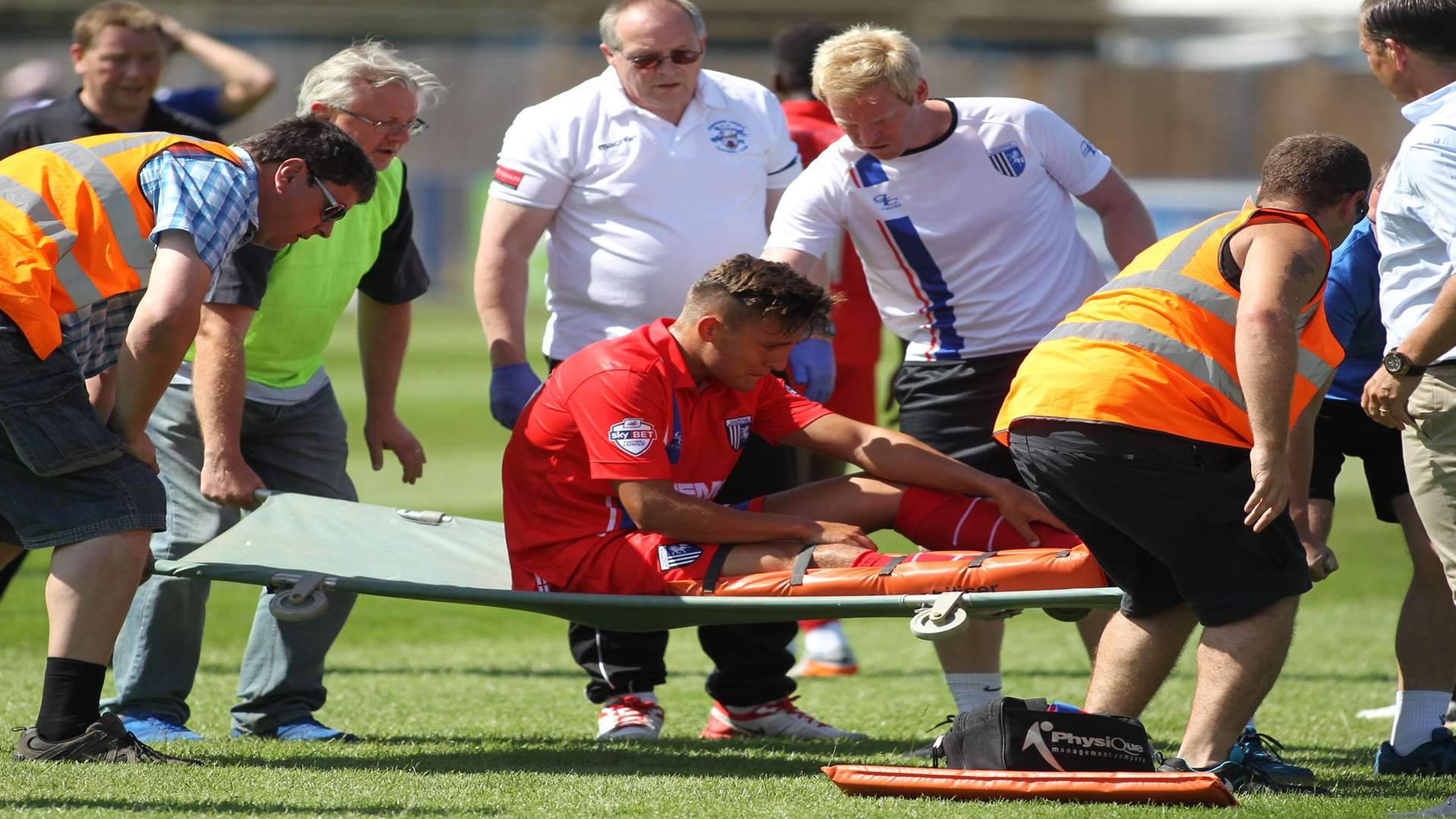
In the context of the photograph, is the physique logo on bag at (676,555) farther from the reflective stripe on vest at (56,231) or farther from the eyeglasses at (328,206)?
the reflective stripe on vest at (56,231)

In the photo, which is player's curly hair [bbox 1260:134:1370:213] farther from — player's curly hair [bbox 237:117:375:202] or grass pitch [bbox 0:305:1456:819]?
player's curly hair [bbox 237:117:375:202]

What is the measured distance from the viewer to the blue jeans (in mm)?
5168

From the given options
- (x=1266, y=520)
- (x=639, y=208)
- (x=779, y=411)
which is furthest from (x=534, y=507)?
(x=1266, y=520)

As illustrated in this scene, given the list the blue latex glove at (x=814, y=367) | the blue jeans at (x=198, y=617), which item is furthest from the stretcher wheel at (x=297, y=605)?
the blue latex glove at (x=814, y=367)

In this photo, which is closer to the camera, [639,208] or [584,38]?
[639,208]

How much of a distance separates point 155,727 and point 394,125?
6.19 feet

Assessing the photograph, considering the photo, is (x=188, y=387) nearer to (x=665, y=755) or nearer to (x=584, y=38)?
(x=665, y=755)

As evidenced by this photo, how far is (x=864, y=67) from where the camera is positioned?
15.6 ft

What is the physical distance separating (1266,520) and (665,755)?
6.24ft

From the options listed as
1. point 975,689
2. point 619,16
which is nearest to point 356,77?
point 619,16

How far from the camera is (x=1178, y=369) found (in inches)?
157

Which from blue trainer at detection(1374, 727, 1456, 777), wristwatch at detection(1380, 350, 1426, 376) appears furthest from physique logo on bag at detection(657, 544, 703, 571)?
blue trainer at detection(1374, 727, 1456, 777)

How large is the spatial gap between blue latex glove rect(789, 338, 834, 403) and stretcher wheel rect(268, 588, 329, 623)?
1742 millimetres

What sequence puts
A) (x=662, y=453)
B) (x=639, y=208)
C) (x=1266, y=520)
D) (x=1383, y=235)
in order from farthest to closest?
(x=639, y=208), (x=662, y=453), (x=1383, y=235), (x=1266, y=520)
